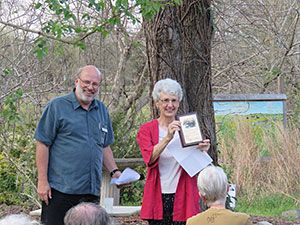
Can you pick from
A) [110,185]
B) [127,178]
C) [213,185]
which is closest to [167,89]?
[127,178]

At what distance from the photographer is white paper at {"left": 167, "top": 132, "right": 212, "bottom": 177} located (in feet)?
16.0

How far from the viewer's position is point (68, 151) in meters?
4.85

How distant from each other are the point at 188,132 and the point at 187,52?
1.71 meters

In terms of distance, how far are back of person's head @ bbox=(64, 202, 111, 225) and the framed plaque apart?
1778mm

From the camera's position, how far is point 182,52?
6367 mm

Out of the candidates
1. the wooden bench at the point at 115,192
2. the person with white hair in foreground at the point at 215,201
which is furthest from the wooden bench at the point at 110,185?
the person with white hair in foreground at the point at 215,201

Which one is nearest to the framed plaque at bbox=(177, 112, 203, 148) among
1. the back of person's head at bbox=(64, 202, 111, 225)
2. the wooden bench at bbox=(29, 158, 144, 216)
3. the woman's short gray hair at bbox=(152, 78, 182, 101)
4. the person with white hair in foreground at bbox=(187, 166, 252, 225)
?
the woman's short gray hair at bbox=(152, 78, 182, 101)

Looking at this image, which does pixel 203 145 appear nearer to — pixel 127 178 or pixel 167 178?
pixel 167 178

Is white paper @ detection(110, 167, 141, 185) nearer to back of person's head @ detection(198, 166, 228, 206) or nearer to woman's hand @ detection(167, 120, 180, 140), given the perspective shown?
woman's hand @ detection(167, 120, 180, 140)

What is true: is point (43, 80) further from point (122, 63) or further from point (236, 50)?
point (236, 50)

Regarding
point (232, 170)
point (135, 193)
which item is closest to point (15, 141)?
point (135, 193)

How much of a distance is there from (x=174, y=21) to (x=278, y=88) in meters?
8.07

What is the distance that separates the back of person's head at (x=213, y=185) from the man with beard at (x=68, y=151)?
1.23 metres

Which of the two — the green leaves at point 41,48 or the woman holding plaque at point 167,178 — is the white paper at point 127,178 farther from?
the green leaves at point 41,48
